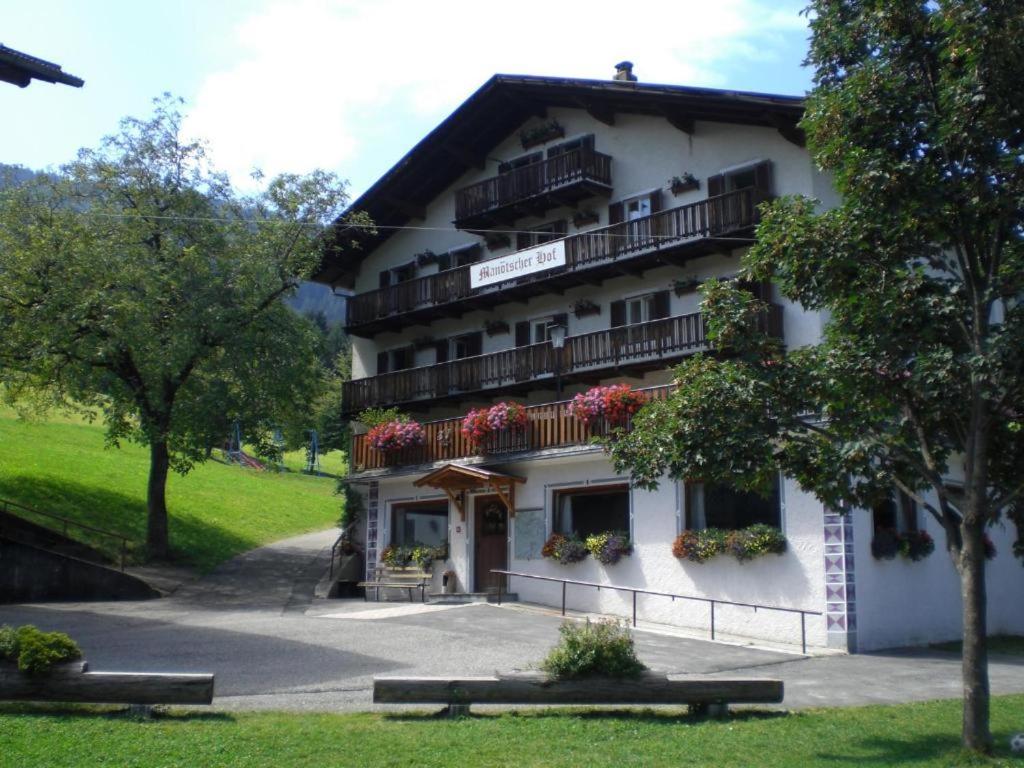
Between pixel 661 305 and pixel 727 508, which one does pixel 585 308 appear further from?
pixel 727 508

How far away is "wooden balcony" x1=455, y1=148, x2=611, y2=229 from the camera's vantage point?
85.0 feet

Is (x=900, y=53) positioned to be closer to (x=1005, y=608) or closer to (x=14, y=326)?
(x=1005, y=608)

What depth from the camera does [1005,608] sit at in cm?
2219

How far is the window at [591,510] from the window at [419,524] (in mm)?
3852

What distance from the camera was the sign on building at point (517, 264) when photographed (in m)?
25.5

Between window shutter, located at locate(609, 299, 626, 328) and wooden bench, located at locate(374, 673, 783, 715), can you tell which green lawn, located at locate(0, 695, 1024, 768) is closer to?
wooden bench, located at locate(374, 673, 783, 715)

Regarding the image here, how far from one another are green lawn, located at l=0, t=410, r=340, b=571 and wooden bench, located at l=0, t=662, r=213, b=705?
17.8 m

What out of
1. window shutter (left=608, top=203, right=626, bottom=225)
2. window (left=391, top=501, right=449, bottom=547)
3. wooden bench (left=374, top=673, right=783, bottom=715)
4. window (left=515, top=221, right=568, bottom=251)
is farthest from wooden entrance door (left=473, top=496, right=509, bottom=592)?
wooden bench (left=374, top=673, right=783, bottom=715)

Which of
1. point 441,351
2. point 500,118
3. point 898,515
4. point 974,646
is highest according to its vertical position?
point 500,118

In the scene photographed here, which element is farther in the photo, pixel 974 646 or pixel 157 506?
pixel 157 506

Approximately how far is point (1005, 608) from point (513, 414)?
11.0m

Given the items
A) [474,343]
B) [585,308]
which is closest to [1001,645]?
[585,308]

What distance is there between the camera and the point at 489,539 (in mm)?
25094

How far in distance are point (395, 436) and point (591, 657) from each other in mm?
15945
